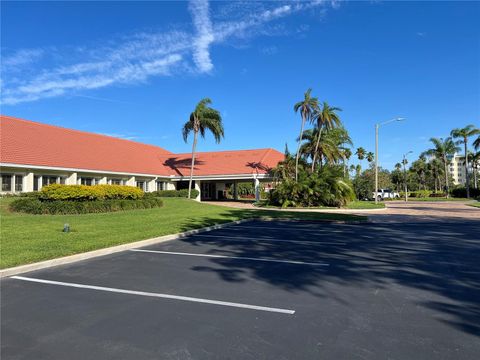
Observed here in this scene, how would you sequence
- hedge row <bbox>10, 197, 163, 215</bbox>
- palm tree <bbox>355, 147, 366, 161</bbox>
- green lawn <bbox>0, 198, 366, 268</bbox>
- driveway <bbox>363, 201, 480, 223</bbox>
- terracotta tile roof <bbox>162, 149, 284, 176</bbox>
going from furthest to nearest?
palm tree <bbox>355, 147, 366, 161</bbox>
terracotta tile roof <bbox>162, 149, 284, 176</bbox>
driveway <bbox>363, 201, 480, 223</bbox>
hedge row <bbox>10, 197, 163, 215</bbox>
green lawn <bbox>0, 198, 366, 268</bbox>

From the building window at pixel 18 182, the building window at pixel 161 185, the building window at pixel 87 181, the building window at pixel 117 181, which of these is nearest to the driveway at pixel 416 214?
the building window at pixel 117 181

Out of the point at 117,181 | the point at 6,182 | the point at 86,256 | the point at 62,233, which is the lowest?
the point at 86,256

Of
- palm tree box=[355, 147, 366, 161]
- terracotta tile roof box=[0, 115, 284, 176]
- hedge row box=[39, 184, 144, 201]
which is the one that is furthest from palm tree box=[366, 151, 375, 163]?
hedge row box=[39, 184, 144, 201]

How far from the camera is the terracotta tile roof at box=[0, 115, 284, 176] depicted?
25.9 m

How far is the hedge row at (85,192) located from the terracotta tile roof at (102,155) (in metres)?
7.10

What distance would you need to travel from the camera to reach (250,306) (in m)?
5.22

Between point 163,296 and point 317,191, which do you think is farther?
point 317,191

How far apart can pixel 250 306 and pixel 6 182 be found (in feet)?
79.2

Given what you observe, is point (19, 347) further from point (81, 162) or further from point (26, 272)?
point (81, 162)

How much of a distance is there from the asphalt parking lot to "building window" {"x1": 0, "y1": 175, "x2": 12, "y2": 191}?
18.8 meters

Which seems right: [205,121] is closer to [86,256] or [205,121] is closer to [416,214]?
[416,214]

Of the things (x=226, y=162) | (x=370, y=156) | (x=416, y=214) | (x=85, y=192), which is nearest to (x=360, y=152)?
(x=370, y=156)

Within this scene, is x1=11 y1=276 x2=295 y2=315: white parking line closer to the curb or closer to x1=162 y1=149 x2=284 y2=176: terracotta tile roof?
the curb

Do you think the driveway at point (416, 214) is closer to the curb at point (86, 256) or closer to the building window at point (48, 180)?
the curb at point (86, 256)
